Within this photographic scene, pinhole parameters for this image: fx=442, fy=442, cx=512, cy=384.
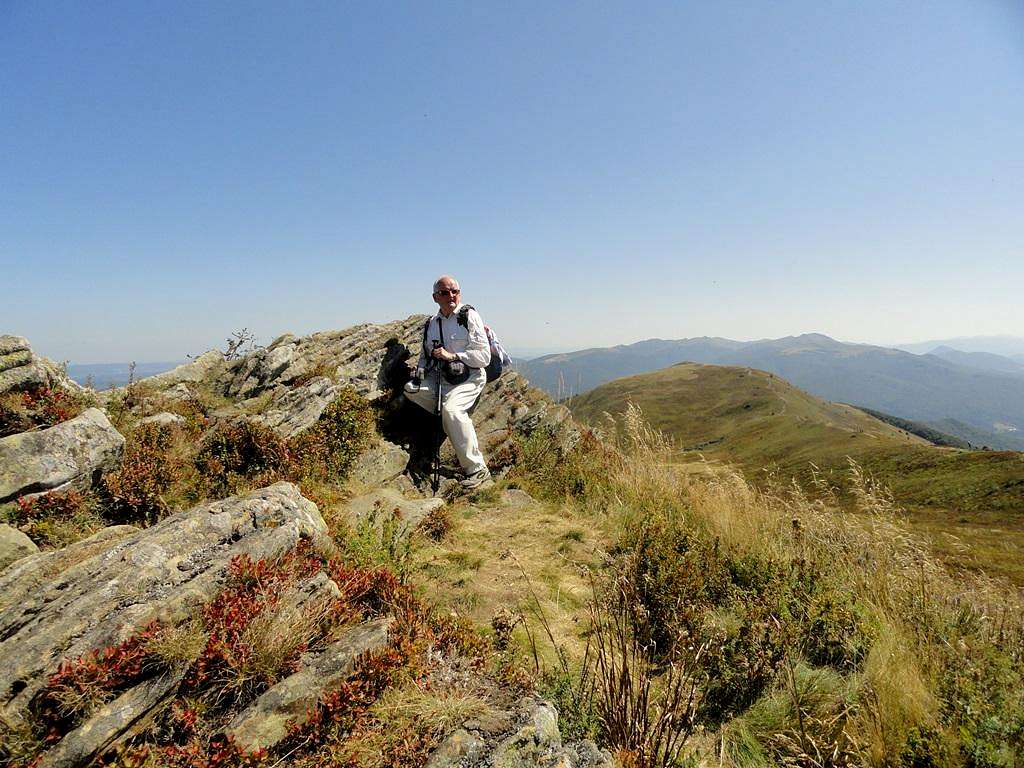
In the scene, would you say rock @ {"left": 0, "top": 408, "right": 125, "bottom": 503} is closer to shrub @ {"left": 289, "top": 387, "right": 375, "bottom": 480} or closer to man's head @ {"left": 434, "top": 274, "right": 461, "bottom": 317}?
shrub @ {"left": 289, "top": 387, "right": 375, "bottom": 480}

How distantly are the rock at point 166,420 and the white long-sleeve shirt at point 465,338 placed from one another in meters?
4.59

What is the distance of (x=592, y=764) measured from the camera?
2.91 m

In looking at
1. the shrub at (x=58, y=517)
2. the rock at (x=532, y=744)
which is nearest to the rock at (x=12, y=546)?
the shrub at (x=58, y=517)

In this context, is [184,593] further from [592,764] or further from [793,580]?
[793,580]

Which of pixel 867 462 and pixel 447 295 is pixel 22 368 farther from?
pixel 867 462

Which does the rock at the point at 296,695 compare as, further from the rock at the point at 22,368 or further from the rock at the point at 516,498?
the rock at the point at 22,368

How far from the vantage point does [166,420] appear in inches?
317

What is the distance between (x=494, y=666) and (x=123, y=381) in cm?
1075

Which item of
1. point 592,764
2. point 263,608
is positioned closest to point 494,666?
point 592,764

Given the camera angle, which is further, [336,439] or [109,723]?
[336,439]

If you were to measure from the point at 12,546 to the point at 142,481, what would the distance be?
167 centimetres

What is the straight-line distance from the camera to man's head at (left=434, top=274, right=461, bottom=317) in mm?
9438

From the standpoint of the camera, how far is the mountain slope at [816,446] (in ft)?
202

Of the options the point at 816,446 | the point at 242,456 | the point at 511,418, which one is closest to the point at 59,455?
the point at 242,456
